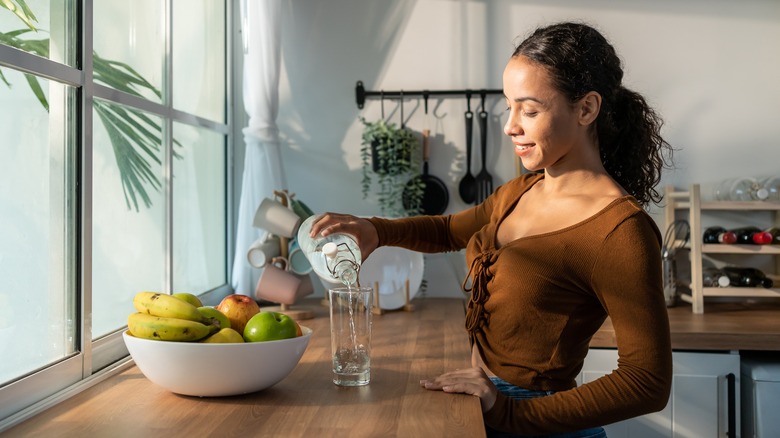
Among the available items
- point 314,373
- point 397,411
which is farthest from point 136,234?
point 397,411

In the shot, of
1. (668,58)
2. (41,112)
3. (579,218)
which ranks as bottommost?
(579,218)

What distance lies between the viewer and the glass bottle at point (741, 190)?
8.17 ft

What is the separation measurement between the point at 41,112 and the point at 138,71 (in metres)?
0.55

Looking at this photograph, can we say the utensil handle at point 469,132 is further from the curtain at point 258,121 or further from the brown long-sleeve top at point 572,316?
the brown long-sleeve top at point 572,316

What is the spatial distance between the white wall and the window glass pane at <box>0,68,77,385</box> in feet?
4.35

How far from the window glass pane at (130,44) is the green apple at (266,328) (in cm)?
72

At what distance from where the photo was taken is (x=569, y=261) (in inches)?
47.7

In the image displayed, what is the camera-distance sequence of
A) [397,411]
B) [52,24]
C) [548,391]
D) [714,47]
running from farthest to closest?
[714,47]
[52,24]
[548,391]
[397,411]

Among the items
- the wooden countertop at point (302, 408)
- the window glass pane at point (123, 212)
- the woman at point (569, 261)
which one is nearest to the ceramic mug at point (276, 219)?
the window glass pane at point (123, 212)

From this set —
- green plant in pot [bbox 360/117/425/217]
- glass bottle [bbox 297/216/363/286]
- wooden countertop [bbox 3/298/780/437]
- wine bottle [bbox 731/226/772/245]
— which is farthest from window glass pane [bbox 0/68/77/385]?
wine bottle [bbox 731/226/772/245]

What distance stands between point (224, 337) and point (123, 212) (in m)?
0.72

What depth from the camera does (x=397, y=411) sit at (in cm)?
117

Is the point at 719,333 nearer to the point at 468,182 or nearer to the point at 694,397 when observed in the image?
the point at 694,397

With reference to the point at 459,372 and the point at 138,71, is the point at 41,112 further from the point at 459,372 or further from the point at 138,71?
the point at 459,372
